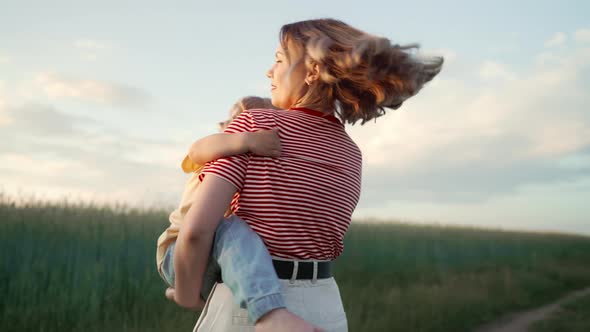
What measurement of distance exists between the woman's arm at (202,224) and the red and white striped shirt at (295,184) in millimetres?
36

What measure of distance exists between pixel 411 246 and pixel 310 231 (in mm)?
9704

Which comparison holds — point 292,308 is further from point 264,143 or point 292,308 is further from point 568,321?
point 568,321

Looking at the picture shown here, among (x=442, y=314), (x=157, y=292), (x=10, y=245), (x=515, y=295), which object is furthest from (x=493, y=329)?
(x=10, y=245)

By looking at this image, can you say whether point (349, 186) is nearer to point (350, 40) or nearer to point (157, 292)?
point (350, 40)

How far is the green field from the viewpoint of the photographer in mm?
4645

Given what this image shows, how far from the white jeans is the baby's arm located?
0.34 m

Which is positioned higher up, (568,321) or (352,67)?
(352,67)

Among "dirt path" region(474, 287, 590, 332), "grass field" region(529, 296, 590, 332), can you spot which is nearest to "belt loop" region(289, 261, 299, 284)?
"dirt path" region(474, 287, 590, 332)

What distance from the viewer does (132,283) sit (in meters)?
5.27

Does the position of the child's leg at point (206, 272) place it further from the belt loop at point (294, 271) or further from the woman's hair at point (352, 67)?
the woman's hair at point (352, 67)

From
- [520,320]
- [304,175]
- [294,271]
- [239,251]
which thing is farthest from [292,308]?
[520,320]

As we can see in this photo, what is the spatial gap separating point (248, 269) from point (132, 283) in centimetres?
412

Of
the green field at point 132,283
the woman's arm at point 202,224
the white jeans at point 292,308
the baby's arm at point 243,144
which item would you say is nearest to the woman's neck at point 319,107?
the baby's arm at point 243,144

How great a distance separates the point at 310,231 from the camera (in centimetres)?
159
